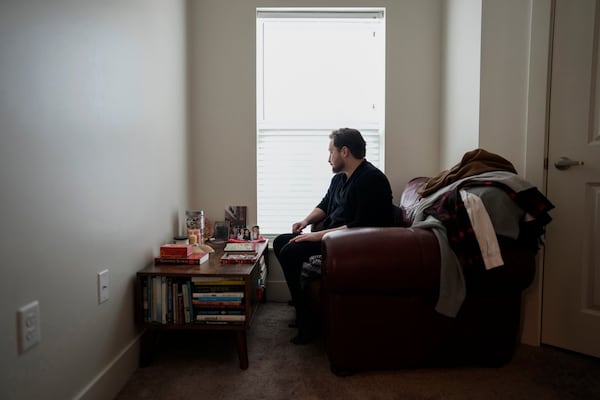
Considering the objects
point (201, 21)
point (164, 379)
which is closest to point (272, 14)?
point (201, 21)

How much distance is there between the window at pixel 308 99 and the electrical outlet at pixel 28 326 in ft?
6.14

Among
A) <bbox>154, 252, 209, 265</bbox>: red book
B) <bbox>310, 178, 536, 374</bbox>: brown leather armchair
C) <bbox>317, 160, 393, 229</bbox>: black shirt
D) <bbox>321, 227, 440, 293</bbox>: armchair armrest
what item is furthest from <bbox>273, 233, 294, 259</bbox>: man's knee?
<bbox>321, 227, 440, 293</bbox>: armchair armrest

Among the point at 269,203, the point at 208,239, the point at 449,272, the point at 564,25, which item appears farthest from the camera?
the point at 269,203

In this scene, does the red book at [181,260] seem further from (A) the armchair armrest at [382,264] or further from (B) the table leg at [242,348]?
(A) the armchair armrest at [382,264]

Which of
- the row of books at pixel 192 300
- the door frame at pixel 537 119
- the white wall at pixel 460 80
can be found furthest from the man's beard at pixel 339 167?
the door frame at pixel 537 119

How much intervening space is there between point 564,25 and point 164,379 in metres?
2.73

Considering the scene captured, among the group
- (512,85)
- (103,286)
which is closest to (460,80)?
(512,85)

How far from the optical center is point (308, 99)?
286 cm

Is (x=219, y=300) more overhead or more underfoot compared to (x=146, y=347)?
more overhead

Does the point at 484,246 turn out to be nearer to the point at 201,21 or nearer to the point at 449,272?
the point at 449,272

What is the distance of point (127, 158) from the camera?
1688 millimetres

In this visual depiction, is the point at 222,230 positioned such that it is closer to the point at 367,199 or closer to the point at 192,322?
the point at 192,322

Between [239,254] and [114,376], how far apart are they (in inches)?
33.2

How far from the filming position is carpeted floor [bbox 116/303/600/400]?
1.54 metres
